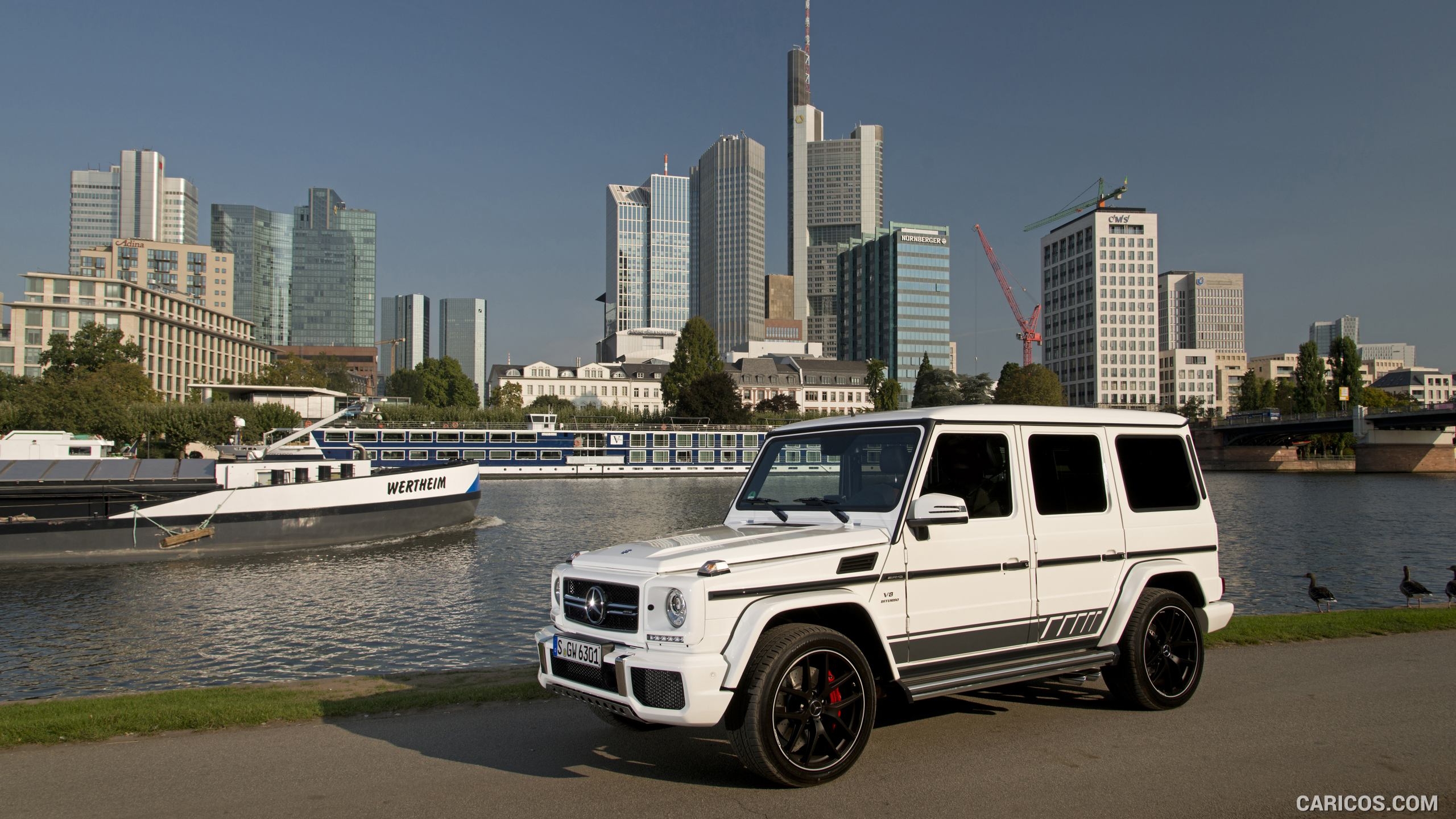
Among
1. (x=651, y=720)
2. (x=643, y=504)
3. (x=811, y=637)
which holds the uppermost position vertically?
(x=811, y=637)

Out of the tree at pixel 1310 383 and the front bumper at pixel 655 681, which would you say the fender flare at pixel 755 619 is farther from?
the tree at pixel 1310 383

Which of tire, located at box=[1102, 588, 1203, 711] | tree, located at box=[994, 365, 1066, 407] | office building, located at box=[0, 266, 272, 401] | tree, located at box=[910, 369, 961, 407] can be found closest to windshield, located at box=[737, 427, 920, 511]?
tire, located at box=[1102, 588, 1203, 711]

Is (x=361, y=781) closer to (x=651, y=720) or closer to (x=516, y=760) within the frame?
(x=516, y=760)

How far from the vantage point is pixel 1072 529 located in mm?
7336

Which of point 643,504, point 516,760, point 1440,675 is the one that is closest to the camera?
point 516,760

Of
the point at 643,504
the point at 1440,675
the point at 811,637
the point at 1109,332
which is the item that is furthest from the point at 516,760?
the point at 1109,332

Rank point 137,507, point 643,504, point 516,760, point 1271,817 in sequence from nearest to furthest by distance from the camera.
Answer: point 1271,817, point 516,760, point 137,507, point 643,504

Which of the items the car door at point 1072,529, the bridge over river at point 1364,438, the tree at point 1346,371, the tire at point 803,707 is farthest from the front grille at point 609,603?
the tree at point 1346,371

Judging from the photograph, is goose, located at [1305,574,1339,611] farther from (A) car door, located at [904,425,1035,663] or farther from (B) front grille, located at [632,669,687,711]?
(B) front grille, located at [632,669,687,711]

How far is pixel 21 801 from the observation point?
5.79m

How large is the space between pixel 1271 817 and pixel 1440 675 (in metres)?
4.94

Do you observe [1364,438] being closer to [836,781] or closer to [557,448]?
[557,448]

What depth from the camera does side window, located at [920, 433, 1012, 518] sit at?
6.87 m

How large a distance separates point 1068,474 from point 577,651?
4.24 m
